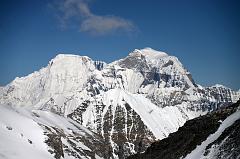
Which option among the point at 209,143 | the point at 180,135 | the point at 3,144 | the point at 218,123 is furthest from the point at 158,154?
the point at 3,144

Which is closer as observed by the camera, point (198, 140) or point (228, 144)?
point (228, 144)

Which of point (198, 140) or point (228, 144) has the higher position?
point (198, 140)

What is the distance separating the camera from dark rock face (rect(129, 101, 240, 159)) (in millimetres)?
43125

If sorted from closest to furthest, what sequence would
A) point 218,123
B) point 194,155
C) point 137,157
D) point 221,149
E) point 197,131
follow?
point 221,149, point 194,155, point 218,123, point 197,131, point 137,157

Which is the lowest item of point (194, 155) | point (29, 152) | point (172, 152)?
point (194, 155)

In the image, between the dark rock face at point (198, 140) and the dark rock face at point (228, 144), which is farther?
the dark rock face at point (198, 140)

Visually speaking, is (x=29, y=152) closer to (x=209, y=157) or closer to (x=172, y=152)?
(x=172, y=152)

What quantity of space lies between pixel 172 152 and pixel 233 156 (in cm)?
1844

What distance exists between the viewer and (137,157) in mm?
70312

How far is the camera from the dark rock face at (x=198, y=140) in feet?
141

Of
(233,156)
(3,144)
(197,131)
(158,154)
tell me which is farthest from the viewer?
(3,144)

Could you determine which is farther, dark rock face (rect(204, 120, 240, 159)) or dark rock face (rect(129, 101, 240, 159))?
dark rock face (rect(129, 101, 240, 159))

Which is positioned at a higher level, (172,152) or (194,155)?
(172,152)

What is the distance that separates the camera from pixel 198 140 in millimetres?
52625
